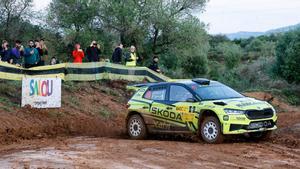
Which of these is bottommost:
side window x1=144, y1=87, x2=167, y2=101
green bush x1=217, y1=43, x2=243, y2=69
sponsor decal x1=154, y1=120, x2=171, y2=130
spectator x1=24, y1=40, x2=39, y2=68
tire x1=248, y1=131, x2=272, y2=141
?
tire x1=248, y1=131, x2=272, y2=141

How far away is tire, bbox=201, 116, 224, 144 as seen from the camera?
14.5 meters

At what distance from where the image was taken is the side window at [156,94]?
1630 centimetres

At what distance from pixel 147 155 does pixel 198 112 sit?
301 cm

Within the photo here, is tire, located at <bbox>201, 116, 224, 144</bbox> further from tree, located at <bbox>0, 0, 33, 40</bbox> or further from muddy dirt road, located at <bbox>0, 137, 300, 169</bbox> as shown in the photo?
tree, located at <bbox>0, 0, 33, 40</bbox>

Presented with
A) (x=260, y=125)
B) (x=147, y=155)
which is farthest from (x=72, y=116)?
(x=147, y=155)

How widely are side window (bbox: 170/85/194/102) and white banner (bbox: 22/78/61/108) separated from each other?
16.8ft

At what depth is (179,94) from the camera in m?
15.9

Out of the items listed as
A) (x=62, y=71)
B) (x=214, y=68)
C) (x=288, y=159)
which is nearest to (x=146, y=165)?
(x=288, y=159)

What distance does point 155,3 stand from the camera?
38750mm

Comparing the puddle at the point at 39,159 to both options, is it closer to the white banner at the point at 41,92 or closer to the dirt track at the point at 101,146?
the dirt track at the point at 101,146

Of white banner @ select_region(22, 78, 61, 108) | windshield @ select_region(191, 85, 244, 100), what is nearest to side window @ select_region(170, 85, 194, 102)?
windshield @ select_region(191, 85, 244, 100)

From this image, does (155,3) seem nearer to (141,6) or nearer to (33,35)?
(141,6)

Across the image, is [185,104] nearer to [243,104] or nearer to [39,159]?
[243,104]

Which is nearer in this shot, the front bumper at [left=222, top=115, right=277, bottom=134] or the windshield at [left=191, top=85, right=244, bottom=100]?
the front bumper at [left=222, top=115, right=277, bottom=134]
